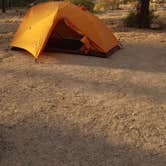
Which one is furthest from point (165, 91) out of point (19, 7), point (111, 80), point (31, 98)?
point (19, 7)

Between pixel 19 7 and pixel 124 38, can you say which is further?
pixel 19 7

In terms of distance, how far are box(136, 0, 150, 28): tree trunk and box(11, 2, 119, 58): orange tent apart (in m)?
2.82

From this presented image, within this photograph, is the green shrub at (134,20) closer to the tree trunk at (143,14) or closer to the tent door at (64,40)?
the tree trunk at (143,14)

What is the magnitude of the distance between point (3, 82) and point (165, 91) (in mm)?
2693

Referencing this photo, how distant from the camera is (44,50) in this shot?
9055mm

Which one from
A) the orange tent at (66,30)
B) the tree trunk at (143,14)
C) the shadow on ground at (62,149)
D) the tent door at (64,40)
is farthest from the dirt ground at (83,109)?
the tree trunk at (143,14)

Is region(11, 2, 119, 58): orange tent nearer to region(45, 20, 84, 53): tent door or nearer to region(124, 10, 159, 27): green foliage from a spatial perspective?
region(45, 20, 84, 53): tent door

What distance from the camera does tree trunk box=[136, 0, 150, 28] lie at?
11.8 meters

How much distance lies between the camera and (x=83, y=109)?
602 centimetres

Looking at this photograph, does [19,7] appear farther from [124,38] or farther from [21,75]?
[21,75]

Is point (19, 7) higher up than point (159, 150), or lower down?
lower down

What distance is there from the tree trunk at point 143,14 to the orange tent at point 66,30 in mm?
2820

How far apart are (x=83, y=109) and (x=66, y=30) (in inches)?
147

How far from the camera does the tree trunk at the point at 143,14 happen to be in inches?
463
